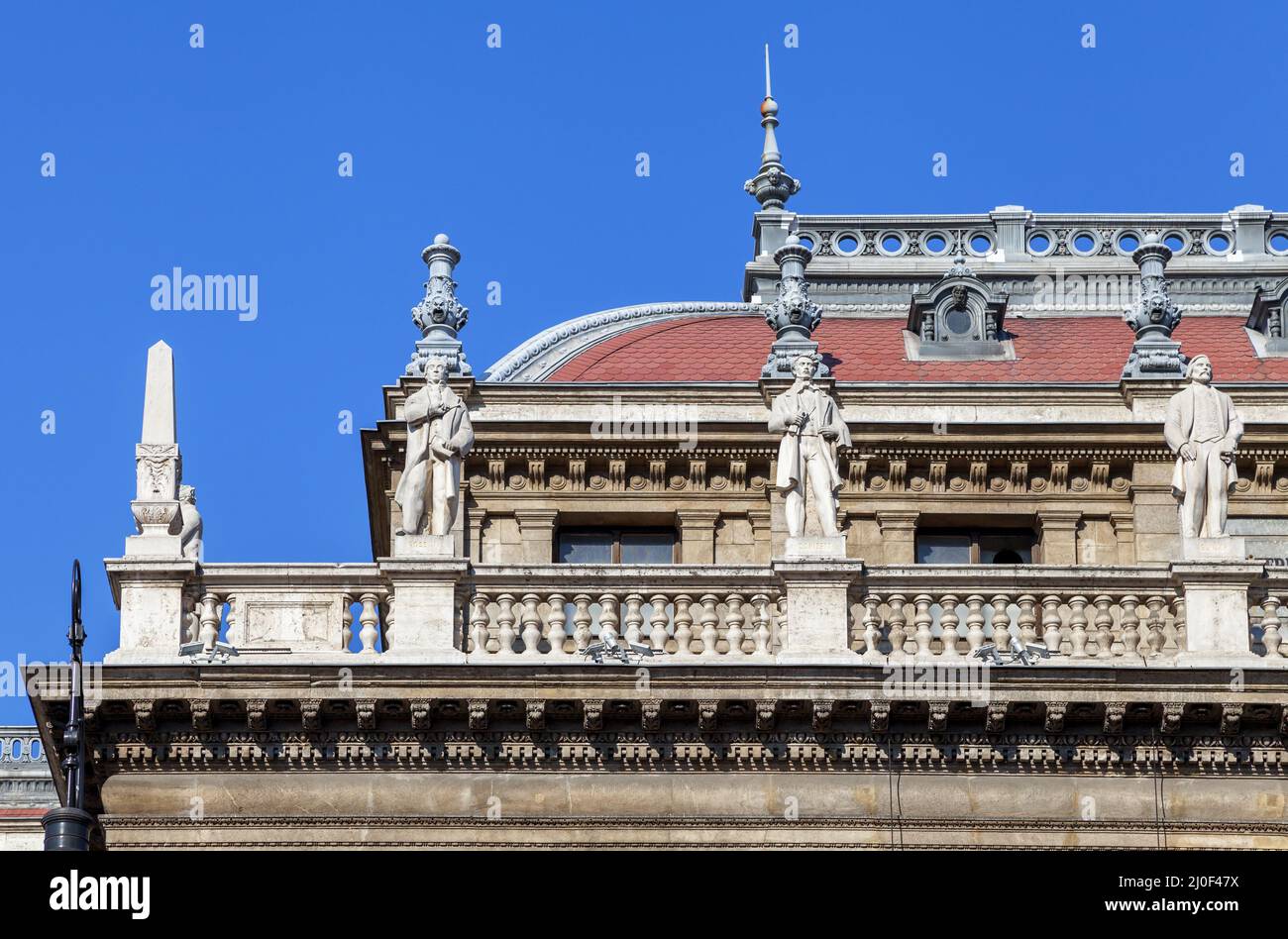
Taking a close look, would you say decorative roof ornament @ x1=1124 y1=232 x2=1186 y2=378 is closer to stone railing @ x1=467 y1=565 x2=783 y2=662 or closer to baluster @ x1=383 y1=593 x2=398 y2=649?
stone railing @ x1=467 y1=565 x2=783 y2=662

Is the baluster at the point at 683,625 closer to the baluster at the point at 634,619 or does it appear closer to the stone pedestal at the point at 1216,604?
the baluster at the point at 634,619

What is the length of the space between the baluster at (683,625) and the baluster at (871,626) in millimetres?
1868

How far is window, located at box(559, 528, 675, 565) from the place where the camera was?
142 feet

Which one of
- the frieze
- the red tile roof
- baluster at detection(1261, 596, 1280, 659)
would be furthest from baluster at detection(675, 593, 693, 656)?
the red tile roof

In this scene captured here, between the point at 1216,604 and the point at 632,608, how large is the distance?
20.5 feet

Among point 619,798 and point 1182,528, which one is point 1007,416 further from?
point 619,798

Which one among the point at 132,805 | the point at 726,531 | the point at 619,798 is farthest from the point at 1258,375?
the point at 132,805

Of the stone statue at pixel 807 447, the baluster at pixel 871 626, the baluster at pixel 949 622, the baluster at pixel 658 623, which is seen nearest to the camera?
the baluster at pixel 871 626

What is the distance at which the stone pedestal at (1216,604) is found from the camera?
3616cm

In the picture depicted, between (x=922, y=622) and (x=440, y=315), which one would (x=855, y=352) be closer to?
(x=440, y=315)

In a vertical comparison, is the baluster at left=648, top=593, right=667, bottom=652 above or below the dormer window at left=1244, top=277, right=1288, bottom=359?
below

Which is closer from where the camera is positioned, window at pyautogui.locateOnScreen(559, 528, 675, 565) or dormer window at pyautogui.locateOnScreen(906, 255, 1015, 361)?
window at pyautogui.locateOnScreen(559, 528, 675, 565)

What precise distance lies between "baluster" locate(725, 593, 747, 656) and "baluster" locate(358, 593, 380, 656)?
3766 millimetres

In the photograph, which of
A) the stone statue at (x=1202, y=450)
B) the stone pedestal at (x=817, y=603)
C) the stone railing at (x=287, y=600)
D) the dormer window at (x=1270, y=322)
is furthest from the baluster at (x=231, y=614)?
the dormer window at (x=1270, y=322)
